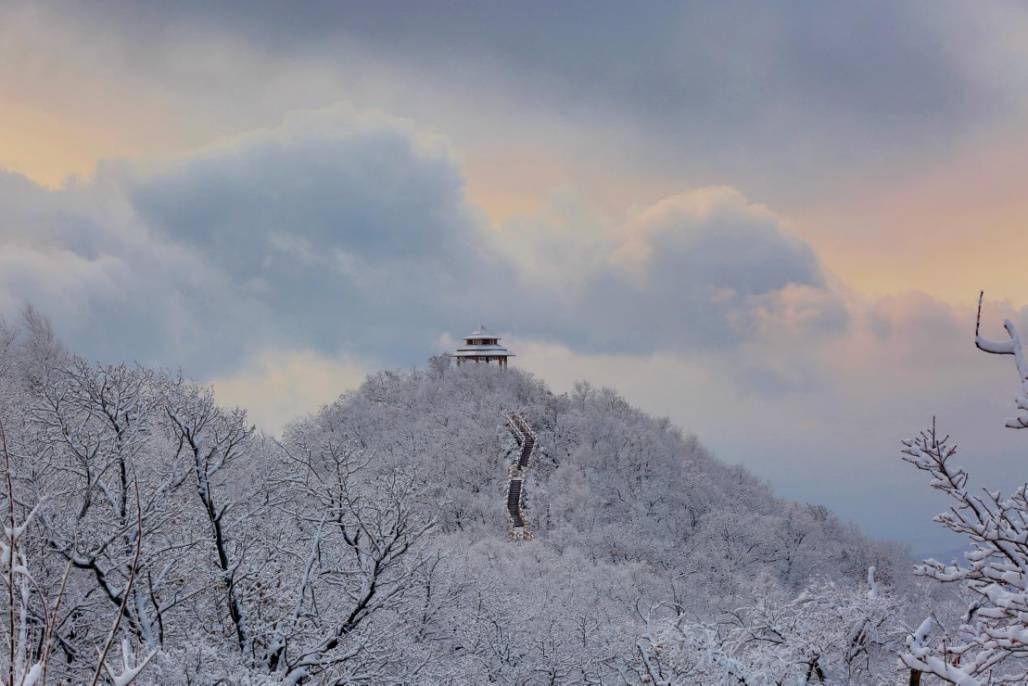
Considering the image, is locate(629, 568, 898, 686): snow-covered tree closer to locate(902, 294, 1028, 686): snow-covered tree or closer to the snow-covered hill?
the snow-covered hill

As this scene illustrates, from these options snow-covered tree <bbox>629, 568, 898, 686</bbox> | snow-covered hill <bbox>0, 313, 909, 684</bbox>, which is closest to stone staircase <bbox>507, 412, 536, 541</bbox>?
snow-covered hill <bbox>0, 313, 909, 684</bbox>

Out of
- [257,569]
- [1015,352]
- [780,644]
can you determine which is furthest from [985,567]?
[257,569]

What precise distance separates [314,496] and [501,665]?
34.7 ft

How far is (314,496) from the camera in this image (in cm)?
1528

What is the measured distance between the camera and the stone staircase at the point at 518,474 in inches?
2403

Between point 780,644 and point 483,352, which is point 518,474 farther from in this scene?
→ point 780,644

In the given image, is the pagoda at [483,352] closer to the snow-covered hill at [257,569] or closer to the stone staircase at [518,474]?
the stone staircase at [518,474]

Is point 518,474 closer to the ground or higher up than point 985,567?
higher up

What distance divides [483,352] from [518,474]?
27081mm

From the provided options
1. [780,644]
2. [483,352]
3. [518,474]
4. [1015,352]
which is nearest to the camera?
[1015,352]

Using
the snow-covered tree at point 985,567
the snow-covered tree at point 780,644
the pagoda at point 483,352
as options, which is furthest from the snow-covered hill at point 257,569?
the pagoda at point 483,352

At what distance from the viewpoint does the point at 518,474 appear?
69.5 meters

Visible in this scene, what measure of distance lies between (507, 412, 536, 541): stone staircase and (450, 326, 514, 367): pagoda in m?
15.7

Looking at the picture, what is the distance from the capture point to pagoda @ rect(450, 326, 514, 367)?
93875mm
